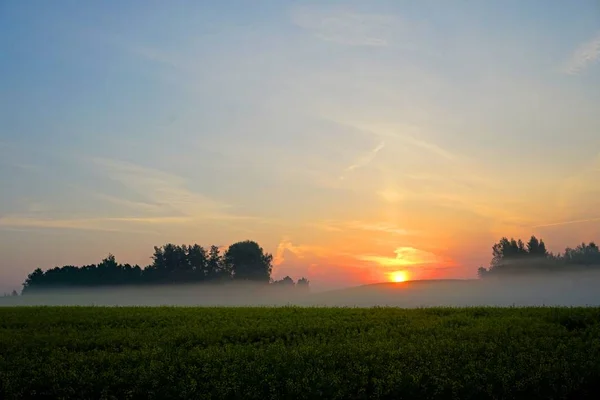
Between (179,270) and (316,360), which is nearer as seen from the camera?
(316,360)

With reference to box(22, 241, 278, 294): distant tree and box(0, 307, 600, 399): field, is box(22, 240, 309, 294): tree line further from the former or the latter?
box(0, 307, 600, 399): field

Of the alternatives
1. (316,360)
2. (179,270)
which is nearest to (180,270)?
(179,270)

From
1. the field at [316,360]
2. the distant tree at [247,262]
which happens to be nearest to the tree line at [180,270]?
the distant tree at [247,262]

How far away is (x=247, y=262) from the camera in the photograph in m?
80.5

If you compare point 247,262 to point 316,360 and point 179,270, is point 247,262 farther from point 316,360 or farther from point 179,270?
point 316,360

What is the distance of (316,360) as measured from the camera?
1098 centimetres

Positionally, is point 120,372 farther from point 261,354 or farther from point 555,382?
point 555,382

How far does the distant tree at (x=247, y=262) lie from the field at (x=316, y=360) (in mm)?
61430

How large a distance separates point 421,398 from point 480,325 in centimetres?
796

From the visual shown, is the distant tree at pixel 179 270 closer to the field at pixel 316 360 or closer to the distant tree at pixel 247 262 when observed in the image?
the distant tree at pixel 247 262

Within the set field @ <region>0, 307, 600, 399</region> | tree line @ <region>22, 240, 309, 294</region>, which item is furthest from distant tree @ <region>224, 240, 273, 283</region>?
field @ <region>0, 307, 600, 399</region>

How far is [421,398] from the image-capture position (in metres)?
9.43

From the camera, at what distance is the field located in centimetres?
956

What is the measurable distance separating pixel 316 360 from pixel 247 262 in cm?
7035
